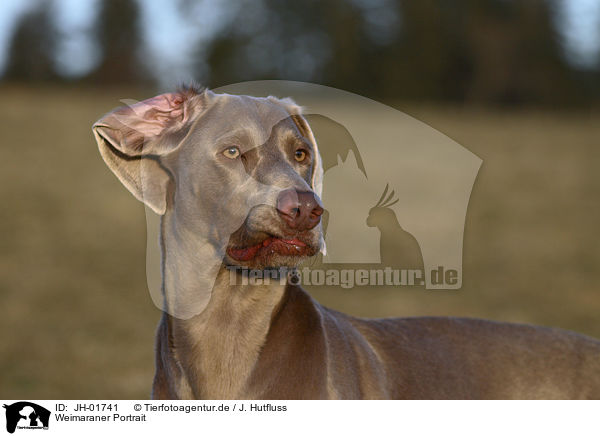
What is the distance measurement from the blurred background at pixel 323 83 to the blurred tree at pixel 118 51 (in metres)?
0.08

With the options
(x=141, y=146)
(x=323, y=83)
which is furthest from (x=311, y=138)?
(x=323, y=83)

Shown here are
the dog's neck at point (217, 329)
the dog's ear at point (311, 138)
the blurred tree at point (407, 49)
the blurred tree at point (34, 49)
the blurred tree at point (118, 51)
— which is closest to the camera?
the dog's neck at point (217, 329)

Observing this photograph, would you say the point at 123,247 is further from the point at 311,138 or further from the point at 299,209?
the point at 299,209

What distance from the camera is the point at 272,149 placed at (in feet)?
12.2

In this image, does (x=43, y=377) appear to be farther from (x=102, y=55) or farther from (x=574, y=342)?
(x=102, y=55)

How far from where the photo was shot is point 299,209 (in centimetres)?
332

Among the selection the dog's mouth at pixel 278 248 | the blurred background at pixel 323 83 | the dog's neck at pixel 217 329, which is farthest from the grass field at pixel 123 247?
the dog's mouth at pixel 278 248

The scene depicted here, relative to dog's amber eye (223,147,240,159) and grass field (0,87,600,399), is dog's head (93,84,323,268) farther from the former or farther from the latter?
grass field (0,87,600,399)

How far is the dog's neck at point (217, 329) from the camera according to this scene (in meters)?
3.79

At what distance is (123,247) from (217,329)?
13.8 meters

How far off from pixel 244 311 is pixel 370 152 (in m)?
15.6
